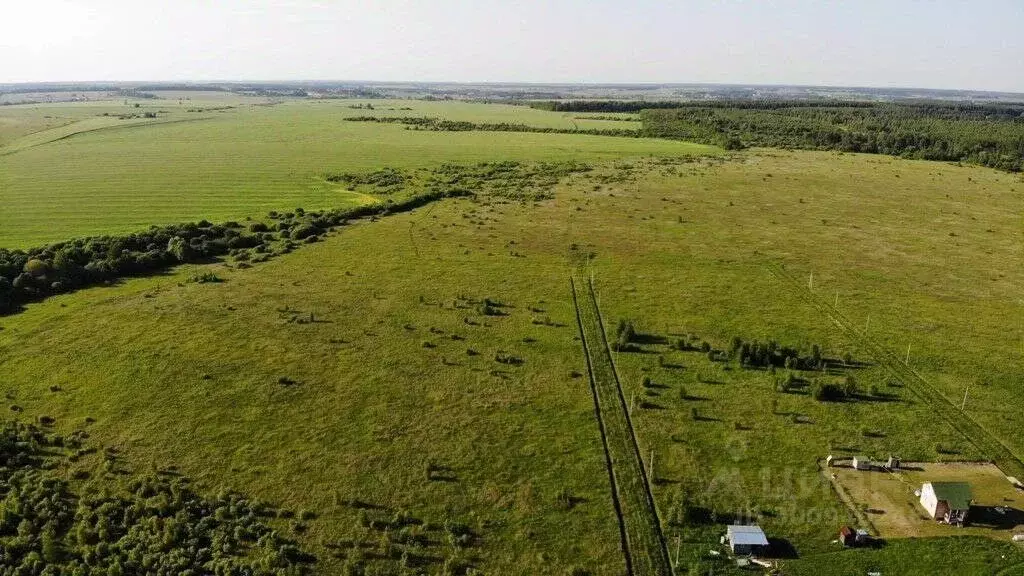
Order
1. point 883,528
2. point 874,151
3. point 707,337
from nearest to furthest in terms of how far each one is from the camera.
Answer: point 883,528 → point 707,337 → point 874,151

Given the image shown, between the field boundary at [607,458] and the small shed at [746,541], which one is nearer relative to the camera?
the small shed at [746,541]

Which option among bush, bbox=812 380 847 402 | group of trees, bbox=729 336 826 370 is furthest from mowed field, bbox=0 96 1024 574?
group of trees, bbox=729 336 826 370

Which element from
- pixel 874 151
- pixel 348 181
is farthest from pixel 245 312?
pixel 874 151

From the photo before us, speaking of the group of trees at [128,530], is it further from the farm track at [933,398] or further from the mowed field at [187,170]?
the mowed field at [187,170]

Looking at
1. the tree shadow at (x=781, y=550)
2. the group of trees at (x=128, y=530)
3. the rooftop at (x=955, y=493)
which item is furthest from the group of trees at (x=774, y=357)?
the group of trees at (x=128, y=530)

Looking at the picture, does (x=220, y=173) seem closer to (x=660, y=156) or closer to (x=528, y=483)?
(x=660, y=156)

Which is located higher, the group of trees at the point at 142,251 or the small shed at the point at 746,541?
the group of trees at the point at 142,251
